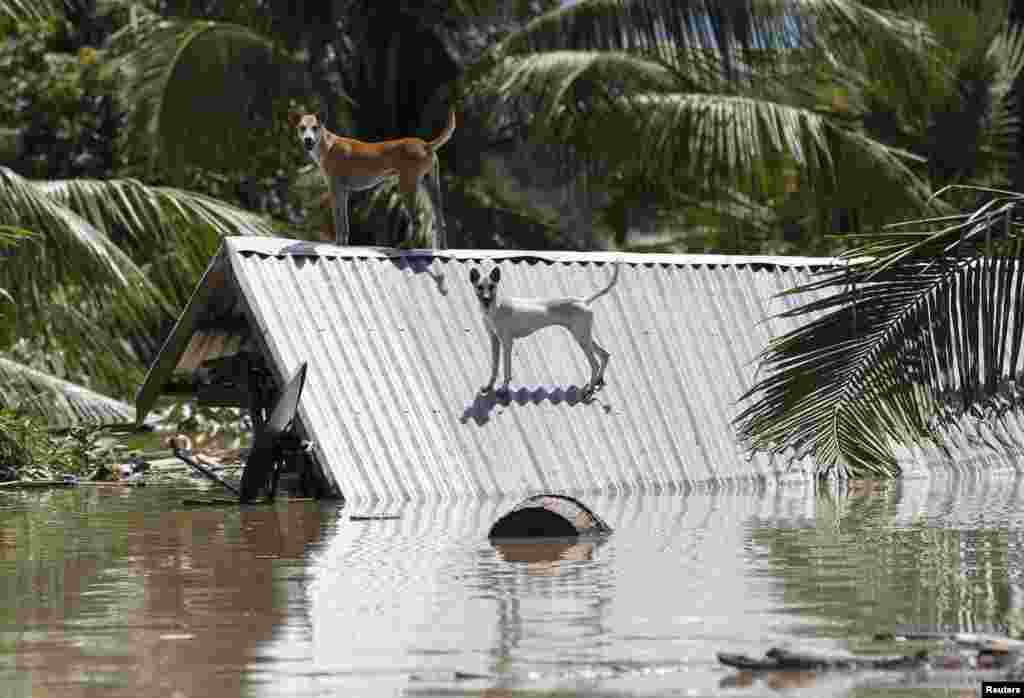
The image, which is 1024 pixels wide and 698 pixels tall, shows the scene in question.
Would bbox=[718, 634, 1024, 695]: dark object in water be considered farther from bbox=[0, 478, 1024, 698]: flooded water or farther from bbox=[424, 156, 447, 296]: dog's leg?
bbox=[424, 156, 447, 296]: dog's leg

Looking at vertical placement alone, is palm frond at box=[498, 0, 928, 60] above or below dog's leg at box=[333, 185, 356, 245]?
above

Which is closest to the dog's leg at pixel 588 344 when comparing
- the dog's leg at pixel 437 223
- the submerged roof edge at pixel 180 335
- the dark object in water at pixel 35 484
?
the dog's leg at pixel 437 223

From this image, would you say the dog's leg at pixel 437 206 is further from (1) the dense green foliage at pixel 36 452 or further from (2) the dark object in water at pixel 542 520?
(2) the dark object in water at pixel 542 520

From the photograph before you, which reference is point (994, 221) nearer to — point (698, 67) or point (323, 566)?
point (323, 566)

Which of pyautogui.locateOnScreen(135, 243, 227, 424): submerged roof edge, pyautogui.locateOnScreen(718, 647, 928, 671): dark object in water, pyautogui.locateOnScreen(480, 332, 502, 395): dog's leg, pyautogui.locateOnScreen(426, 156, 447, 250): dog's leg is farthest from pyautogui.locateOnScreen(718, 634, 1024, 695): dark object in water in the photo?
pyautogui.locateOnScreen(426, 156, 447, 250): dog's leg

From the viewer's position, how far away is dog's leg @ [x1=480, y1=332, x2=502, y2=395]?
17859 mm

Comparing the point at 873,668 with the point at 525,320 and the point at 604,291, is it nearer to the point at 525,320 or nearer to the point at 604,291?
the point at 525,320

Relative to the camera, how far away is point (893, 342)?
10.7 m

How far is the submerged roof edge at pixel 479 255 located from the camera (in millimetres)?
18000

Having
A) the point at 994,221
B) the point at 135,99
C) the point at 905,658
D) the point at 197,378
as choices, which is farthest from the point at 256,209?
the point at 905,658

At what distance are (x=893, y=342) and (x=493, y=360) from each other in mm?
7604

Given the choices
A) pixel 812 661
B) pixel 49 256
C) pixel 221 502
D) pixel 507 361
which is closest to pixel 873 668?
pixel 812 661

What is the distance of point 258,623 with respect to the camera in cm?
975

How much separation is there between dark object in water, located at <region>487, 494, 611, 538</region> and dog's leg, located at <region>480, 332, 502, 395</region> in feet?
14.2
